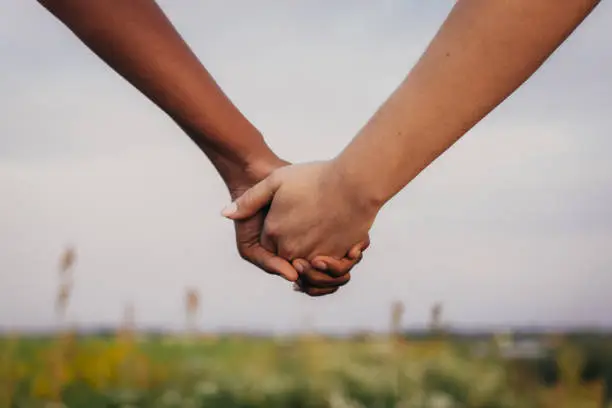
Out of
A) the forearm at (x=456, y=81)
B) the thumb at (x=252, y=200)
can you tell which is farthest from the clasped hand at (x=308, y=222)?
the forearm at (x=456, y=81)

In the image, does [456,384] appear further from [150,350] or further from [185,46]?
[185,46]

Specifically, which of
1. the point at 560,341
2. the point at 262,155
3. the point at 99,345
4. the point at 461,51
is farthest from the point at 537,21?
the point at 99,345

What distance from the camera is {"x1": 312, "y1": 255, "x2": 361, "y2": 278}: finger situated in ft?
6.43

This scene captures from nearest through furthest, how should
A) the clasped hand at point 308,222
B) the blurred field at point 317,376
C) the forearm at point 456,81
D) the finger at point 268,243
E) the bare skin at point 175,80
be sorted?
the forearm at point 456,81 → the bare skin at point 175,80 → the clasped hand at point 308,222 → the finger at point 268,243 → the blurred field at point 317,376

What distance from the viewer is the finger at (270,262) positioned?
6.48 ft

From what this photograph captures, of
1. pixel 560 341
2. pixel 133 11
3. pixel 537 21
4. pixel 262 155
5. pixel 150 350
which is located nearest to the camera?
pixel 537 21

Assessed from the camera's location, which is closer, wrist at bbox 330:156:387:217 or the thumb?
wrist at bbox 330:156:387:217

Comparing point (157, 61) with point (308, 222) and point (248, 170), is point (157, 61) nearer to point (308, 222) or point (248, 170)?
point (248, 170)

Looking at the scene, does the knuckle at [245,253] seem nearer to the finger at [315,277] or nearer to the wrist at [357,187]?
the finger at [315,277]

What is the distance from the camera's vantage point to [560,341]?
2973 mm

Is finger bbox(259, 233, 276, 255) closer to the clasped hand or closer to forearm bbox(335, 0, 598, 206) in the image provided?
the clasped hand

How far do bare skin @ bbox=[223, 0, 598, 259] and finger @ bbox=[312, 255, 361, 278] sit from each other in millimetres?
84

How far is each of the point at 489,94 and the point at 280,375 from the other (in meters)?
1.92

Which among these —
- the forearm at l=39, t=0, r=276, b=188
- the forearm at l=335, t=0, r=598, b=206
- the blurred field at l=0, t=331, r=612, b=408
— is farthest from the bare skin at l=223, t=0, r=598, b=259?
the blurred field at l=0, t=331, r=612, b=408
